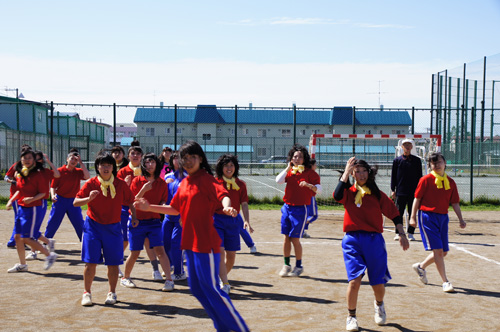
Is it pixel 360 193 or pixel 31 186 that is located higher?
pixel 360 193

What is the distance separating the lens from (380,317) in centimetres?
557

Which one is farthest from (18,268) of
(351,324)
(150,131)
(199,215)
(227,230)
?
(150,131)

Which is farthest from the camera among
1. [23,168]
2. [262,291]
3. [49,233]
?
[49,233]

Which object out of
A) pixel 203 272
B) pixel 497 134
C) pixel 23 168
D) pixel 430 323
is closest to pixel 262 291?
pixel 430 323

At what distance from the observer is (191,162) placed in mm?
4633

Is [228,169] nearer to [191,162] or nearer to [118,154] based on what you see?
[118,154]

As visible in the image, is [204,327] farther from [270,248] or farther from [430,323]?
[270,248]

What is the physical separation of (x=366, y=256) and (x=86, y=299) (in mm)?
3188

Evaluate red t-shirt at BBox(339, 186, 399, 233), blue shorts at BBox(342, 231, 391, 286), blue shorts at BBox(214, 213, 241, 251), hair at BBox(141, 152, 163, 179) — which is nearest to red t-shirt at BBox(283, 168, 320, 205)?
blue shorts at BBox(214, 213, 241, 251)

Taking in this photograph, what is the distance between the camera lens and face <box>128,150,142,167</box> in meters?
7.75

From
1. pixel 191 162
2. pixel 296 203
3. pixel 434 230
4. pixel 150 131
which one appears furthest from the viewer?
pixel 150 131

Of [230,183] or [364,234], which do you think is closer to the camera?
[364,234]

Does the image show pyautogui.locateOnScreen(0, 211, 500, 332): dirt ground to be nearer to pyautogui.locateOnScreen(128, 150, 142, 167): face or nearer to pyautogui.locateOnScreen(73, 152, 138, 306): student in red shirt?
pyautogui.locateOnScreen(73, 152, 138, 306): student in red shirt

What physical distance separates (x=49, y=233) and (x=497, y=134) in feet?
111
